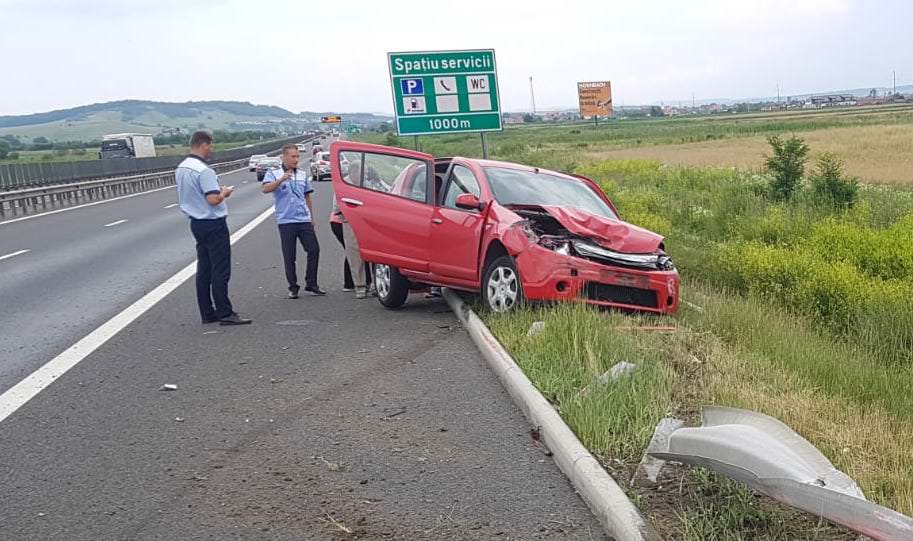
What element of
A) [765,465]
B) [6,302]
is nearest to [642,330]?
[765,465]

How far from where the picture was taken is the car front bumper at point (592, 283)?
28.0ft

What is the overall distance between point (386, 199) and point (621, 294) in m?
3.00

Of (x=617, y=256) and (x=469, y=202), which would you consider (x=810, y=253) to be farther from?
(x=469, y=202)

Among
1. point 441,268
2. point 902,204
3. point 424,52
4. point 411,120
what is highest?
point 424,52

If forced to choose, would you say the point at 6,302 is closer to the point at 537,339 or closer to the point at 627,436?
the point at 537,339

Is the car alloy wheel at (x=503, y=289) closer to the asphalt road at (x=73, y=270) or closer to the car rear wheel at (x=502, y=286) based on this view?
the car rear wheel at (x=502, y=286)

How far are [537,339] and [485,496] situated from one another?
2.88 metres

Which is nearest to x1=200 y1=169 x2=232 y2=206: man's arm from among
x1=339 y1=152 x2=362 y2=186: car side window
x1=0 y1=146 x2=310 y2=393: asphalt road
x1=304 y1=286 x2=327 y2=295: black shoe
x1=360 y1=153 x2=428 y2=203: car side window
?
x1=339 y1=152 x2=362 y2=186: car side window

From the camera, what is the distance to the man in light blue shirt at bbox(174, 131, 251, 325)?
9250 millimetres

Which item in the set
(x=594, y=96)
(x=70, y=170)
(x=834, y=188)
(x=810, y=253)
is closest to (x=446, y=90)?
(x=834, y=188)

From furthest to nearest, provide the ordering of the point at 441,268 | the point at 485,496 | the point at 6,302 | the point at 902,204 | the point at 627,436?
the point at 902,204 < the point at 6,302 < the point at 441,268 < the point at 627,436 < the point at 485,496

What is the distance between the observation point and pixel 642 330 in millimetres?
7914

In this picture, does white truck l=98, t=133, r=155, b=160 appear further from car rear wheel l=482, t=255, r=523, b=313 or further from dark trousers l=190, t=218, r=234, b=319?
car rear wheel l=482, t=255, r=523, b=313

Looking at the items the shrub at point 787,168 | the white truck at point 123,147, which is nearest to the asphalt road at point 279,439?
the shrub at point 787,168
